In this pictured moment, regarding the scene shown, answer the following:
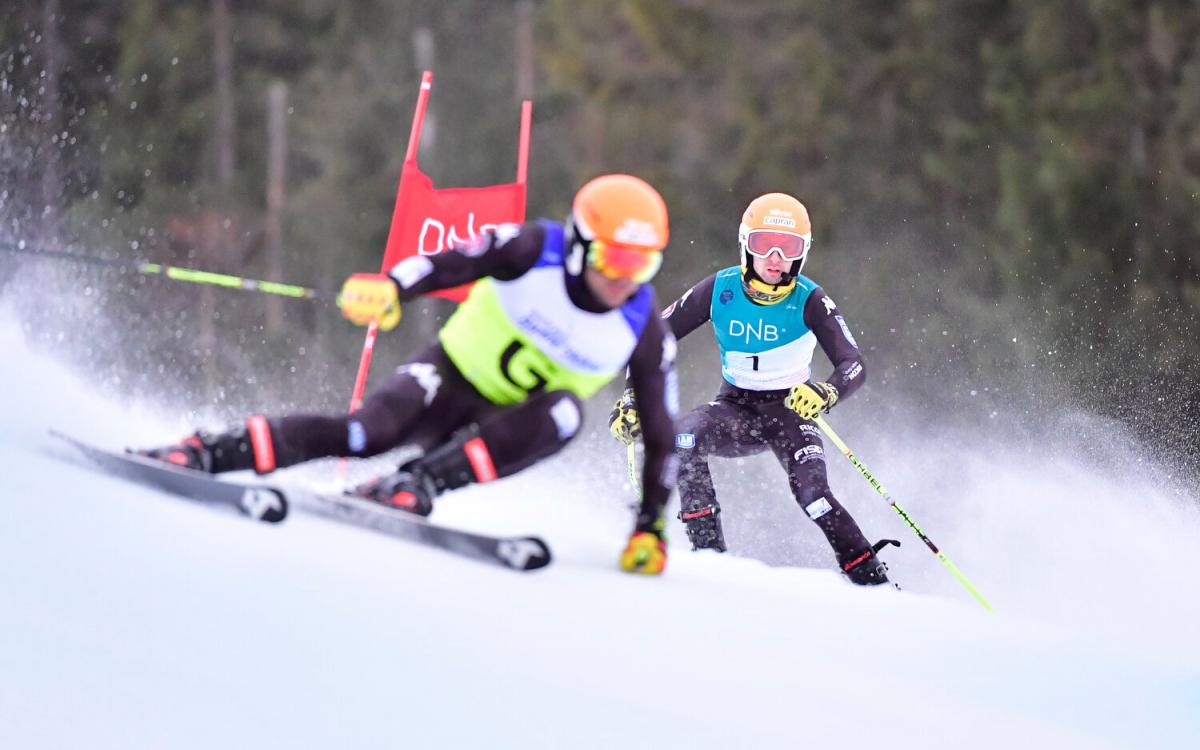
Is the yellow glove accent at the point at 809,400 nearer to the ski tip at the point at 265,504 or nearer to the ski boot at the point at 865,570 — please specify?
the ski boot at the point at 865,570

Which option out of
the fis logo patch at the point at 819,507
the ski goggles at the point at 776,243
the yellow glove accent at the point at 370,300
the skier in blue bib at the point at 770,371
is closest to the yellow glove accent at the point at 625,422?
the skier in blue bib at the point at 770,371

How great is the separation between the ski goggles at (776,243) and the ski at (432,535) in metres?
2.63

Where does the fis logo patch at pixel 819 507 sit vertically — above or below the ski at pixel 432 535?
above

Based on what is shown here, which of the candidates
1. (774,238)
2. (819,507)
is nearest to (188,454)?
(819,507)

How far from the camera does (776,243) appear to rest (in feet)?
22.9

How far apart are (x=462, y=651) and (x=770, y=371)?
3387 mm

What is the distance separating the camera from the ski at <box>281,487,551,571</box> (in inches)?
185

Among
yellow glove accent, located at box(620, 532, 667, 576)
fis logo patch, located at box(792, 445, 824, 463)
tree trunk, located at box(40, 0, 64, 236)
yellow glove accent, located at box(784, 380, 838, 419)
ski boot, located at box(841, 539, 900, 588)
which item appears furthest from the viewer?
tree trunk, located at box(40, 0, 64, 236)

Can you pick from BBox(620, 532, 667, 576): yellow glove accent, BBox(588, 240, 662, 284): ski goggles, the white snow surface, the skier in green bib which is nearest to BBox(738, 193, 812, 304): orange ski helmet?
the white snow surface

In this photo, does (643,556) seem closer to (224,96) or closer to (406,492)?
(406,492)

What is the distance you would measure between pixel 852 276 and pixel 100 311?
9.25m

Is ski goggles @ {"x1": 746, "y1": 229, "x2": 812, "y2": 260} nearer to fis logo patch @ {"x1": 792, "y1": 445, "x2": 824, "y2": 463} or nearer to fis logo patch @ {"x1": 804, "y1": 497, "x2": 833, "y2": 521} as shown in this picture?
fis logo patch @ {"x1": 792, "y1": 445, "x2": 824, "y2": 463}

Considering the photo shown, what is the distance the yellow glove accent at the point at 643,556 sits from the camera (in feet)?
16.9

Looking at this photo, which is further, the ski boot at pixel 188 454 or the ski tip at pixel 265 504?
the ski boot at pixel 188 454
